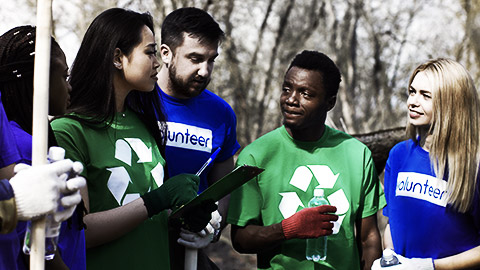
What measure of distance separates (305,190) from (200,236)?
654mm

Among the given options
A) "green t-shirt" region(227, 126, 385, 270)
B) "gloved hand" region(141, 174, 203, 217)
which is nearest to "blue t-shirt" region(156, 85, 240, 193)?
"green t-shirt" region(227, 126, 385, 270)

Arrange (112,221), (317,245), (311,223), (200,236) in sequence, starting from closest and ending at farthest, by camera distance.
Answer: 1. (112,221)
2. (311,223)
3. (200,236)
4. (317,245)

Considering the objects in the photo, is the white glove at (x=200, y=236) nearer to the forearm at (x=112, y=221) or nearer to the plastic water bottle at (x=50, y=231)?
the forearm at (x=112, y=221)

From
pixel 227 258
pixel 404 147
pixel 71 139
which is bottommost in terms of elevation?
pixel 227 258

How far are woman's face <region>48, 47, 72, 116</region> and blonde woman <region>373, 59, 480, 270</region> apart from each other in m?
2.02

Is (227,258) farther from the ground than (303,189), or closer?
closer

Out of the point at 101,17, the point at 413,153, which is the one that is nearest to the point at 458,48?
the point at 413,153

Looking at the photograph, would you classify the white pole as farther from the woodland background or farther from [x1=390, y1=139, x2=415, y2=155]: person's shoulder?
the woodland background

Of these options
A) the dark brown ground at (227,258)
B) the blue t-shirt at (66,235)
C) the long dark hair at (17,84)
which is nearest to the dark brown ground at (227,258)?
the dark brown ground at (227,258)

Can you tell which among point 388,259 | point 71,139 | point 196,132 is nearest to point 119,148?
point 71,139

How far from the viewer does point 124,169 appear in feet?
10.0

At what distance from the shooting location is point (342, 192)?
3.77 meters

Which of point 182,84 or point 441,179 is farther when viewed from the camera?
point 182,84

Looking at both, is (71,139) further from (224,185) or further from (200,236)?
(200,236)
